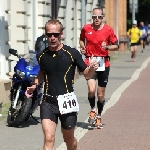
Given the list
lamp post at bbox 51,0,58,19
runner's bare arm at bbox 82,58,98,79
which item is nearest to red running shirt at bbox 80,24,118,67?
runner's bare arm at bbox 82,58,98,79

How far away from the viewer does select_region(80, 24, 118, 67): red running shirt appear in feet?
40.4

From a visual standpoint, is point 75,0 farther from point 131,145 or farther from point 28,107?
point 131,145

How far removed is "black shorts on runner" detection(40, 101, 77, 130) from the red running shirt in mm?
4175

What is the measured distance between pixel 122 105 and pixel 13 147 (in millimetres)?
6066

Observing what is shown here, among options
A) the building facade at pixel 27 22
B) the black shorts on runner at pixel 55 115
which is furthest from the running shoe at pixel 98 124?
the black shorts on runner at pixel 55 115

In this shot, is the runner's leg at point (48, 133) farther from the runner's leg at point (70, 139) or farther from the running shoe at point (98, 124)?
the running shoe at point (98, 124)

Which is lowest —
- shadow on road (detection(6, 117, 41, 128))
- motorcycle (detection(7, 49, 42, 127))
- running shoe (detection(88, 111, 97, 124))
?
shadow on road (detection(6, 117, 41, 128))

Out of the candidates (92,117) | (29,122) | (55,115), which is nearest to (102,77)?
(92,117)

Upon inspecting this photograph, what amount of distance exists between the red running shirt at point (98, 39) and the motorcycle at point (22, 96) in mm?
913

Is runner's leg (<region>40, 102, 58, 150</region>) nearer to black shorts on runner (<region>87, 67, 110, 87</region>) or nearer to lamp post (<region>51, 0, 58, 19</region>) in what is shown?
black shorts on runner (<region>87, 67, 110, 87</region>)

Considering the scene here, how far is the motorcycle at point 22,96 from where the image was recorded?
1223 centimetres

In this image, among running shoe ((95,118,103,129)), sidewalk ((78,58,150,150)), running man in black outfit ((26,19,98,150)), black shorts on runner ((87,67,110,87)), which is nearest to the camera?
running man in black outfit ((26,19,98,150))

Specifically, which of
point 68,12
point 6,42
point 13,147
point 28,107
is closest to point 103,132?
point 28,107

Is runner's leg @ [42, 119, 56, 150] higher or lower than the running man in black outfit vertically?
lower
